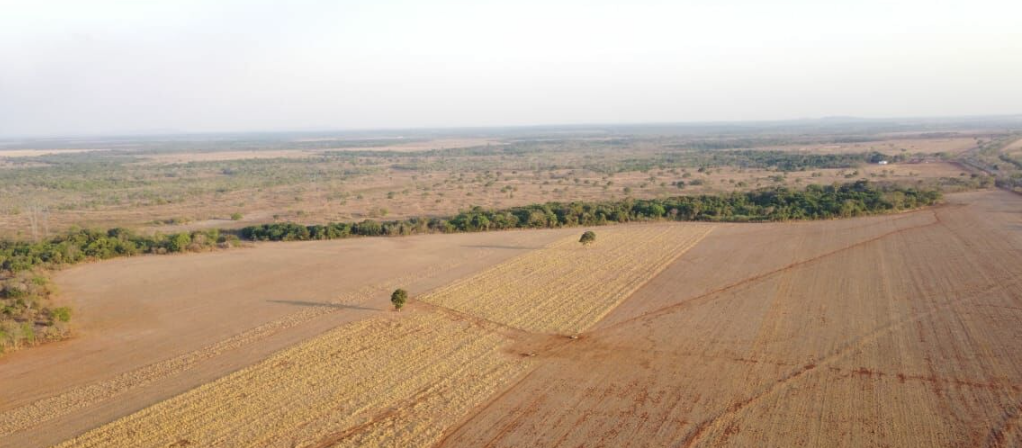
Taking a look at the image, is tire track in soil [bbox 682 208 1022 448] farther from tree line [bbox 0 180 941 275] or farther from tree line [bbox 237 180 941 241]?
tree line [bbox 0 180 941 275]

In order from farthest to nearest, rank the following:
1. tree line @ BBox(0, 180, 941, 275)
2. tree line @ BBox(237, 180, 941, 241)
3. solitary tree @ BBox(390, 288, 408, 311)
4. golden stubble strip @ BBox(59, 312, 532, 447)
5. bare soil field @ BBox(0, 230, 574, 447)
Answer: tree line @ BBox(237, 180, 941, 241) → tree line @ BBox(0, 180, 941, 275) → solitary tree @ BBox(390, 288, 408, 311) → bare soil field @ BBox(0, 230, 574, 447) → golden stubble strip @ BBox(59, 312, 532, 447)

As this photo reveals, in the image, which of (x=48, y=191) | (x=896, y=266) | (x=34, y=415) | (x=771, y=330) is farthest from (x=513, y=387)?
(x=48, y=191)

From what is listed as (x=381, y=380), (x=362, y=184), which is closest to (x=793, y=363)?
(x=381, y=380)

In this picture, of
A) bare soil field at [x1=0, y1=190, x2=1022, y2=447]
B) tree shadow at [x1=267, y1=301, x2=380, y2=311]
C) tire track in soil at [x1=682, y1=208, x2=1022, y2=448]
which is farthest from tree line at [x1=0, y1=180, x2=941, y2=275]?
tire track in soil at [x1=682, y1=208, x2=1022, y2=448]

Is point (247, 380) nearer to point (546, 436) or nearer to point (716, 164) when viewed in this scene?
point (546, 436)

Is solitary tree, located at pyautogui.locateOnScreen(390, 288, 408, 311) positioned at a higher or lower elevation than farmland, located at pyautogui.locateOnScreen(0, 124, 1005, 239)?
higher

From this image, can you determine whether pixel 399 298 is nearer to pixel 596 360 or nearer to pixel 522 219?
pixel 596 360
